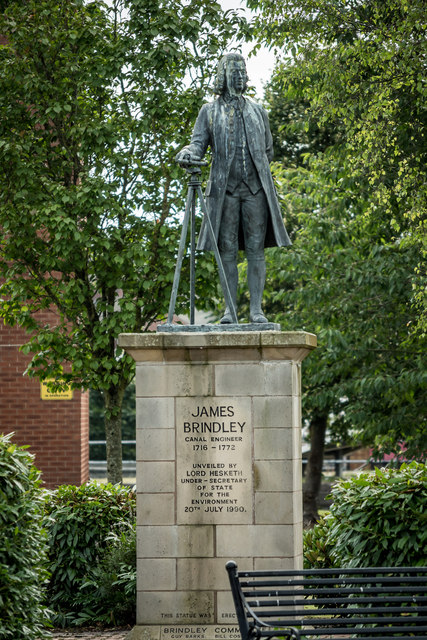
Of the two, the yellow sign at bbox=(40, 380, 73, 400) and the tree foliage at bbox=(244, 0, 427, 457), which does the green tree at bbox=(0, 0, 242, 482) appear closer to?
the tree foliage at bbox=(244, 0, 427, 457)

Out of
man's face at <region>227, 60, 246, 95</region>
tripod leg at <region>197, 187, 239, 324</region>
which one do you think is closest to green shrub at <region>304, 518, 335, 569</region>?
tripod leg at <region>197, 187, 239, 324</region>

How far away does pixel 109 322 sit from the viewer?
1105cm

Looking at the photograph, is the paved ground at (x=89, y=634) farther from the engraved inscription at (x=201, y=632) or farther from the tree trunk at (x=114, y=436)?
the tree trunk at (x=114, y=436)

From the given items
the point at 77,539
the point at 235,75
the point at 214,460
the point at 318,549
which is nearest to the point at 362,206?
the point at 318,549

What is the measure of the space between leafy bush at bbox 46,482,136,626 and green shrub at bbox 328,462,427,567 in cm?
260

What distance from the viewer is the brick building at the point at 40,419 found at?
49.1 feet

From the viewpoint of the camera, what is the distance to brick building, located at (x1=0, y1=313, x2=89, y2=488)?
15.0 metres

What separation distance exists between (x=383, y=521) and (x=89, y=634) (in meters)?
2.93

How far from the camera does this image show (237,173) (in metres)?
7.68

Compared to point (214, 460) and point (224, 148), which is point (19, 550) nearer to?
point (214, 460)

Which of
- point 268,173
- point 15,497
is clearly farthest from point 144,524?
point 268,173

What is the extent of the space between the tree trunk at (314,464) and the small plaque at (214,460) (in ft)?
43.5

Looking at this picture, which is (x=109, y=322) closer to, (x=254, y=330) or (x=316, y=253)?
(x=254, y=330)

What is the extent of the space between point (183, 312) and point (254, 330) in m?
3.97
